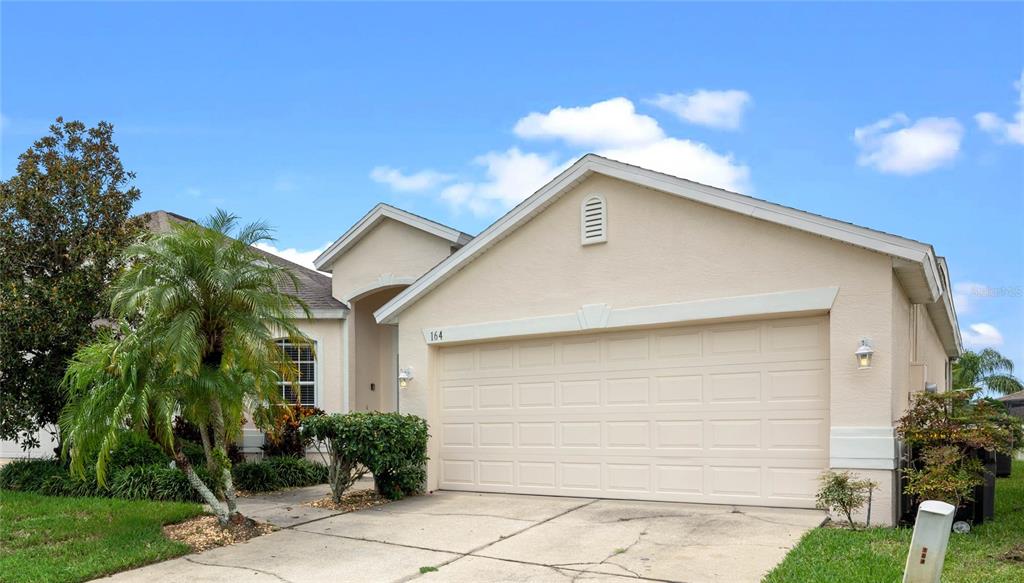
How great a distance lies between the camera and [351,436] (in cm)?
1064

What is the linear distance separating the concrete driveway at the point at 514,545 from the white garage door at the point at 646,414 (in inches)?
16.6

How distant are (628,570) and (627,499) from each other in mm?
3691

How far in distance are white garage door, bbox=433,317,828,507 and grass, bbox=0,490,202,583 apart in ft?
14.2

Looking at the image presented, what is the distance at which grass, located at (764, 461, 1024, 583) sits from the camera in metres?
6.31

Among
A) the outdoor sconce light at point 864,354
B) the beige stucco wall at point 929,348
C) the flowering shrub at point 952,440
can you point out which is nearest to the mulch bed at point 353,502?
the outdoor sconce light at point 864,354

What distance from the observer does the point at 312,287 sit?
669 inches

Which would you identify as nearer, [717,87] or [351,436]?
[351,436]

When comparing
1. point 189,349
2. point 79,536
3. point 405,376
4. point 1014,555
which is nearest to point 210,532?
point 79,536

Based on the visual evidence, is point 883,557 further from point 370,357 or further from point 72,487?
point 370,357

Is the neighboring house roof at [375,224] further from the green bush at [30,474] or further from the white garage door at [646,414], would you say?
the green bush at [30,474]

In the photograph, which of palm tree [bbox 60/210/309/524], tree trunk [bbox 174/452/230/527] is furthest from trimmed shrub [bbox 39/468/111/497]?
tree trunk [bbox 174/452/230/527]

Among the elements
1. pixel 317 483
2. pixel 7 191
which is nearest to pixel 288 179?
pixel 7 191

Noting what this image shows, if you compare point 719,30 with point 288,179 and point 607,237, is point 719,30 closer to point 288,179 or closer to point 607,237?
point 607,237

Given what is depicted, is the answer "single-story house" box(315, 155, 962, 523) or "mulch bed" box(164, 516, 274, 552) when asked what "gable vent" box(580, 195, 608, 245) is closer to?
"single-story house" box(315, 155, 962, 523)
